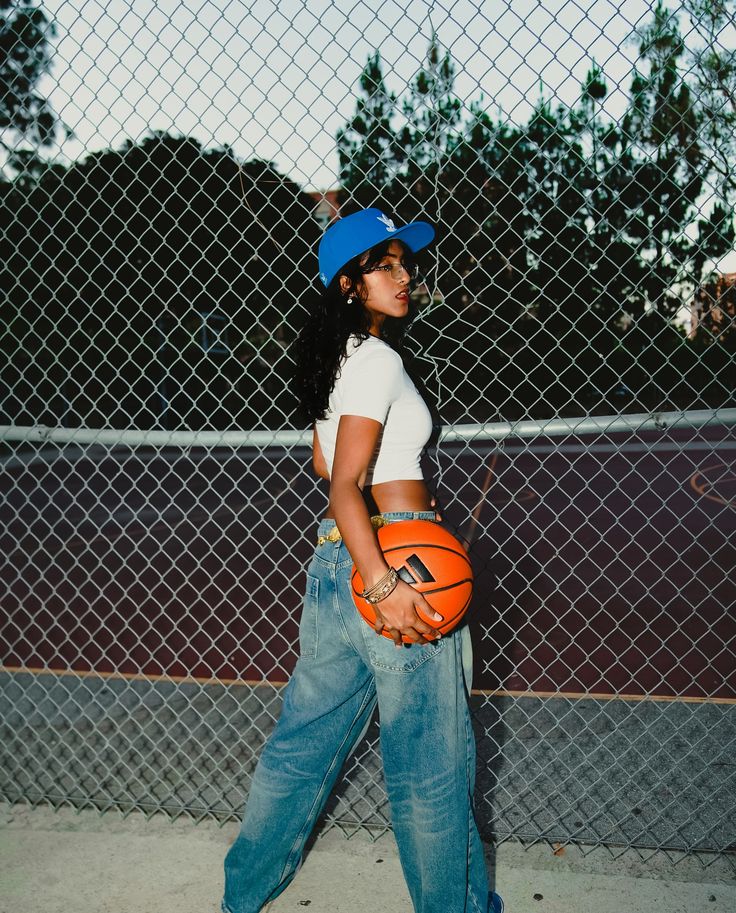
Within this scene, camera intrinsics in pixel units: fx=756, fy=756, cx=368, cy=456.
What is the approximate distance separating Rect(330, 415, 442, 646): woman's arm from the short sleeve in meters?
0.02

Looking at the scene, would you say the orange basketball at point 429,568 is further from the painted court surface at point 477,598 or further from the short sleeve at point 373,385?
the painted court surface at point 477,598

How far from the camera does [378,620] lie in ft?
6.26

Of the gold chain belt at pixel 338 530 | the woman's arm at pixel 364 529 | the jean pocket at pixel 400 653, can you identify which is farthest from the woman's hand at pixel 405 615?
the gold chain belt at pixel 338 530

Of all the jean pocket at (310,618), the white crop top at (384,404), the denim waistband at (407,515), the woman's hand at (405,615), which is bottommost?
the jean pocket at (310,618)

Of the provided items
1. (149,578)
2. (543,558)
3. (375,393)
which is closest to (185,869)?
(375,393)

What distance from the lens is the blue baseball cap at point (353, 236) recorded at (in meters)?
2.08

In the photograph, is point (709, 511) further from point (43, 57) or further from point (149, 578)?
point (43, 57)

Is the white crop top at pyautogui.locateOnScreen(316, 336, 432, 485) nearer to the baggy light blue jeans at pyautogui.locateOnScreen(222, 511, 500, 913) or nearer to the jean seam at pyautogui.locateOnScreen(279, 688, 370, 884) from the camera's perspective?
the baggy light blue jeans at pyautogui.locateOnScreen(222, 511, 500, 913)

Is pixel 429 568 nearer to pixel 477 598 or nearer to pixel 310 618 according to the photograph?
pixel 310 618

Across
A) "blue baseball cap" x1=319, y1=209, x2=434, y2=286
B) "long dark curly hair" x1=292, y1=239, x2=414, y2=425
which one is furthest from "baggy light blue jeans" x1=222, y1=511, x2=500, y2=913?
"blue baseball cap" x1=319, y1=209, x2=434, y2=286

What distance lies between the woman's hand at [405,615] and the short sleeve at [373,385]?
434mm

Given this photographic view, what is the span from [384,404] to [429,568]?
43 centimetres

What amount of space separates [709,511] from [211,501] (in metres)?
7.67

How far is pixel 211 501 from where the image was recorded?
1244 cm
